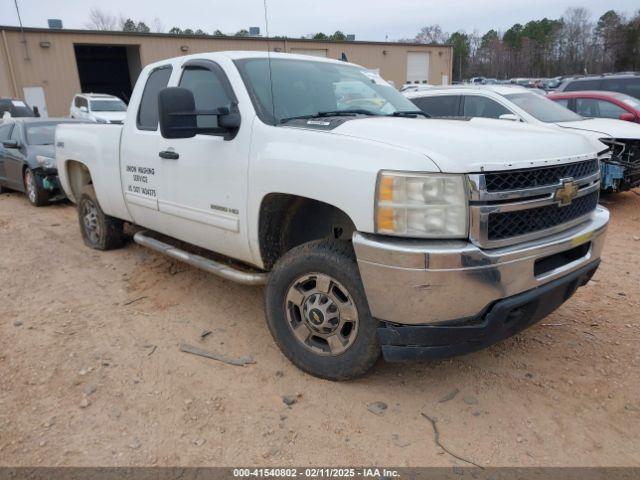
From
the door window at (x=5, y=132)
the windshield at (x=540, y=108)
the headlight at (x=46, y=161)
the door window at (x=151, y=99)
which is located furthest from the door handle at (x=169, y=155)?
the door window at (x=5, y=132)

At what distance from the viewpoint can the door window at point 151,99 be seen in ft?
14.4

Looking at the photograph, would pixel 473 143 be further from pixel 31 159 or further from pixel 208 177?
pixel 31 159

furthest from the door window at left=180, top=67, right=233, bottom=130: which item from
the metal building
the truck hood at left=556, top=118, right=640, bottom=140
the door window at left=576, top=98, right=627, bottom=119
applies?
the metal building

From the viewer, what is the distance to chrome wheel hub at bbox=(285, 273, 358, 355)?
296 cm

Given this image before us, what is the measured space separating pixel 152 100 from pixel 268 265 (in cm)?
202

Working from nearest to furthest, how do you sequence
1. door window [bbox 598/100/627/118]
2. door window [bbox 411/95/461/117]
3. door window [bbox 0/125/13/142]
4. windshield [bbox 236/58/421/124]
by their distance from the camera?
windshield [bbox 236/58/421/124] → door window [bbox 411/95/461/117] → door window [bbox 598/100/627/118] → door window [bbox 0/125/13/142]

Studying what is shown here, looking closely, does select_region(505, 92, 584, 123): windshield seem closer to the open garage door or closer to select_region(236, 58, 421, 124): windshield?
select_region(236, 58, 421, 124): windshield

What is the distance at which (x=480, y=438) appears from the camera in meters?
2.68

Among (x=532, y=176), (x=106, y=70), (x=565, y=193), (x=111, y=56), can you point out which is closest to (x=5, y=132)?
(x=532, y=176)

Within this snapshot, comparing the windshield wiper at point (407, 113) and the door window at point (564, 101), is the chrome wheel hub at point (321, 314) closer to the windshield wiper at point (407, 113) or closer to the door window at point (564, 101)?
the windshield wiper at point (407, 113)

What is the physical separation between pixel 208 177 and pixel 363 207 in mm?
1501

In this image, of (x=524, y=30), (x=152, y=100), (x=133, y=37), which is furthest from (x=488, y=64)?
(x=152, y=100)

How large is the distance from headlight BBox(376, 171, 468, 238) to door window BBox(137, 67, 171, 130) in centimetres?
263

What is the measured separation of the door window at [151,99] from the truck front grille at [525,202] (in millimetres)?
2965
